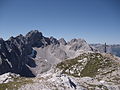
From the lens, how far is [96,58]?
103750 mm

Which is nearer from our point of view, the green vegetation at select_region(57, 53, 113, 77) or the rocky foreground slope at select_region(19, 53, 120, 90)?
the rocky foreground slope at select_region(19, 53, 120, 90)

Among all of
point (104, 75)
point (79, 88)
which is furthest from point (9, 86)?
point (104, 75)

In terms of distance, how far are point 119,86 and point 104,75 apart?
70.7 ft

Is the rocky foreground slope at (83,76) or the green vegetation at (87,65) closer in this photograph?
the rocky foreground slope at (83,76)

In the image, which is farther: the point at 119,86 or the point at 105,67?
the point at 105,67

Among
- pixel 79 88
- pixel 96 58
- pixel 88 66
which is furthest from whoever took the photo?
pixel 96 58

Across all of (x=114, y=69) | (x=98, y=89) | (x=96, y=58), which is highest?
(x=96, y=58)

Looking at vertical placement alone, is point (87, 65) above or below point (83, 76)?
above

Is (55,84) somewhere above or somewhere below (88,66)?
below

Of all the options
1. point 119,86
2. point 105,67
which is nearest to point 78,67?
point 105,67

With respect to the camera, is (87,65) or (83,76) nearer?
(83,76)

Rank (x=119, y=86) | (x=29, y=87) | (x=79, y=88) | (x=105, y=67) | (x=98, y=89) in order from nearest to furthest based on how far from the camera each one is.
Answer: (x=29, y=87) → (x=79, y=88) → (x=98, y=89) → (x=119, y=86) → (x=105, y=67)

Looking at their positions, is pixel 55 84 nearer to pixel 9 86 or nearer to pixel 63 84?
pixel 63 84

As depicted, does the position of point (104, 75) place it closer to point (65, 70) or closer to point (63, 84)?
point (65, 70)
